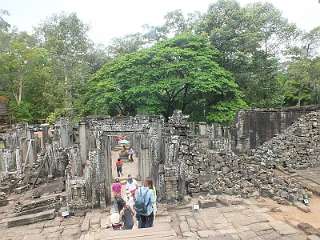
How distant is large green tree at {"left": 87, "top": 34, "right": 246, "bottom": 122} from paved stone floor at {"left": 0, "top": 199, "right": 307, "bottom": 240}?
507 inches

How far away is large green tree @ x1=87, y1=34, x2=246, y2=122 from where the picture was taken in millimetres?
23531

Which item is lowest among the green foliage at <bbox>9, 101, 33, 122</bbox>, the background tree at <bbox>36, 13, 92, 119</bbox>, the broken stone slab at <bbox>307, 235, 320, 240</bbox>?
the broken stone slab at <bbox>307, 235, 320, 240</bbox>

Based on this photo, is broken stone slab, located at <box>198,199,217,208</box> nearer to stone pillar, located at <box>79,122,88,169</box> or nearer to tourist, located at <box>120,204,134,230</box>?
tourist, located at <box>120,204,134,230</box>

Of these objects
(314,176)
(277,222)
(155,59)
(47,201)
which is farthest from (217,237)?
(155,59)

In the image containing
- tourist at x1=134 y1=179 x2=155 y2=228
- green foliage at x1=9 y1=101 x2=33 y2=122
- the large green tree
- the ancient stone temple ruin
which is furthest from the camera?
green foliage at x1=9 y1=101 x2=33 y2=122

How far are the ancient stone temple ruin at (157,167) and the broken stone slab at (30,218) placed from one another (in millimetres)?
31

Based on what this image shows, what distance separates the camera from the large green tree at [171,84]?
23531 millimetres

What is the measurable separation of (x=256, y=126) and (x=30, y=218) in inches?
625

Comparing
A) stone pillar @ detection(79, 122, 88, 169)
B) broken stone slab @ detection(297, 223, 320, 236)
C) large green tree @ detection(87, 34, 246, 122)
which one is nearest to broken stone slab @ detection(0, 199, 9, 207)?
stone pillar @ detection(79, 122, 88, 169)

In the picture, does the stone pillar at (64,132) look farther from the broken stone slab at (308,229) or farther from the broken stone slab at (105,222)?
the broken stone slab at (308,229)

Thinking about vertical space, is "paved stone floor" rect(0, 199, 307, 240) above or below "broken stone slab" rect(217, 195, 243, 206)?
below

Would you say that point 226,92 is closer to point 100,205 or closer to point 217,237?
point 100,205

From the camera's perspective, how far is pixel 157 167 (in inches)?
525

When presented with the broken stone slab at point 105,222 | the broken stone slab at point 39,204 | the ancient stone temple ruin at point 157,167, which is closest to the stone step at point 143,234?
the broken stone slab at point 105,222
